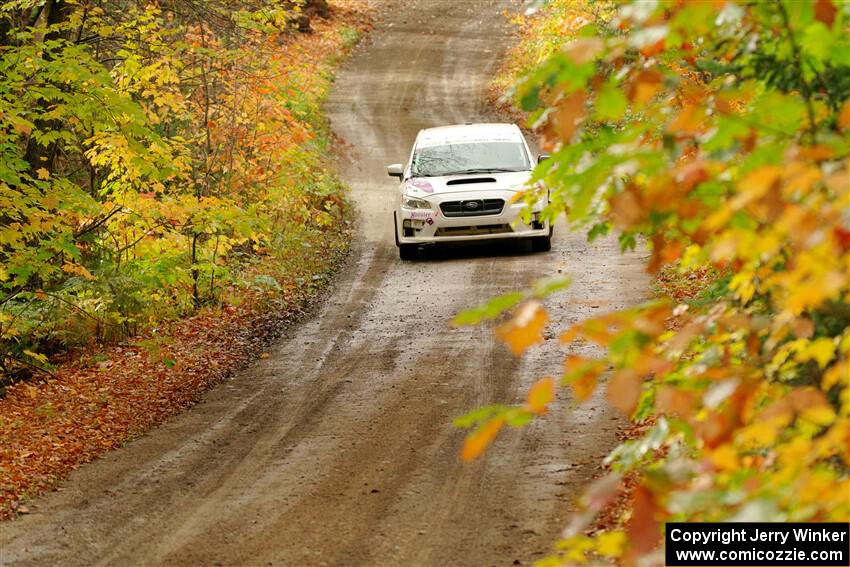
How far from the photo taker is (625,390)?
2699mm

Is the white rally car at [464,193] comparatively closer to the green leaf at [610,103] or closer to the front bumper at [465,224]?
the front bumper at [465,224]

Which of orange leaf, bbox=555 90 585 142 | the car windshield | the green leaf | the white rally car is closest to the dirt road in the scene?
the white rally car

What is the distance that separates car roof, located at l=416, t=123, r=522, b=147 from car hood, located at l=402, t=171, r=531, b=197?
1.03m

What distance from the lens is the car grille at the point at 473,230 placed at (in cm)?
1608

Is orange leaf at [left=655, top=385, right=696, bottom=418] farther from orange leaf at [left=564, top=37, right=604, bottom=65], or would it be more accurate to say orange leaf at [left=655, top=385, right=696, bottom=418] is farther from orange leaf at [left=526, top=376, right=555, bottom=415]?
orange leaf at [left=564, top=37, right=604, bottom=65]

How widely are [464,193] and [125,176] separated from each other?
5553 millimetres

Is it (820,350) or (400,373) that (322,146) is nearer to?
(400,373)

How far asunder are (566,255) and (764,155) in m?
13.5

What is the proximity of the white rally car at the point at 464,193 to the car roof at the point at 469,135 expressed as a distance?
0.08 ft

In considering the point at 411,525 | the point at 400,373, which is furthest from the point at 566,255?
the point at 411,525

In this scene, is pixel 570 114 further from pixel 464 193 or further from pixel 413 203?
pixel 413 203

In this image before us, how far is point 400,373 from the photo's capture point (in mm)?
10844

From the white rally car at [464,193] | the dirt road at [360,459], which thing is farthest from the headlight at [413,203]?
the dirt road at [360,459]

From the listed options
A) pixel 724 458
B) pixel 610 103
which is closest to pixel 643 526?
pixel 724 458
